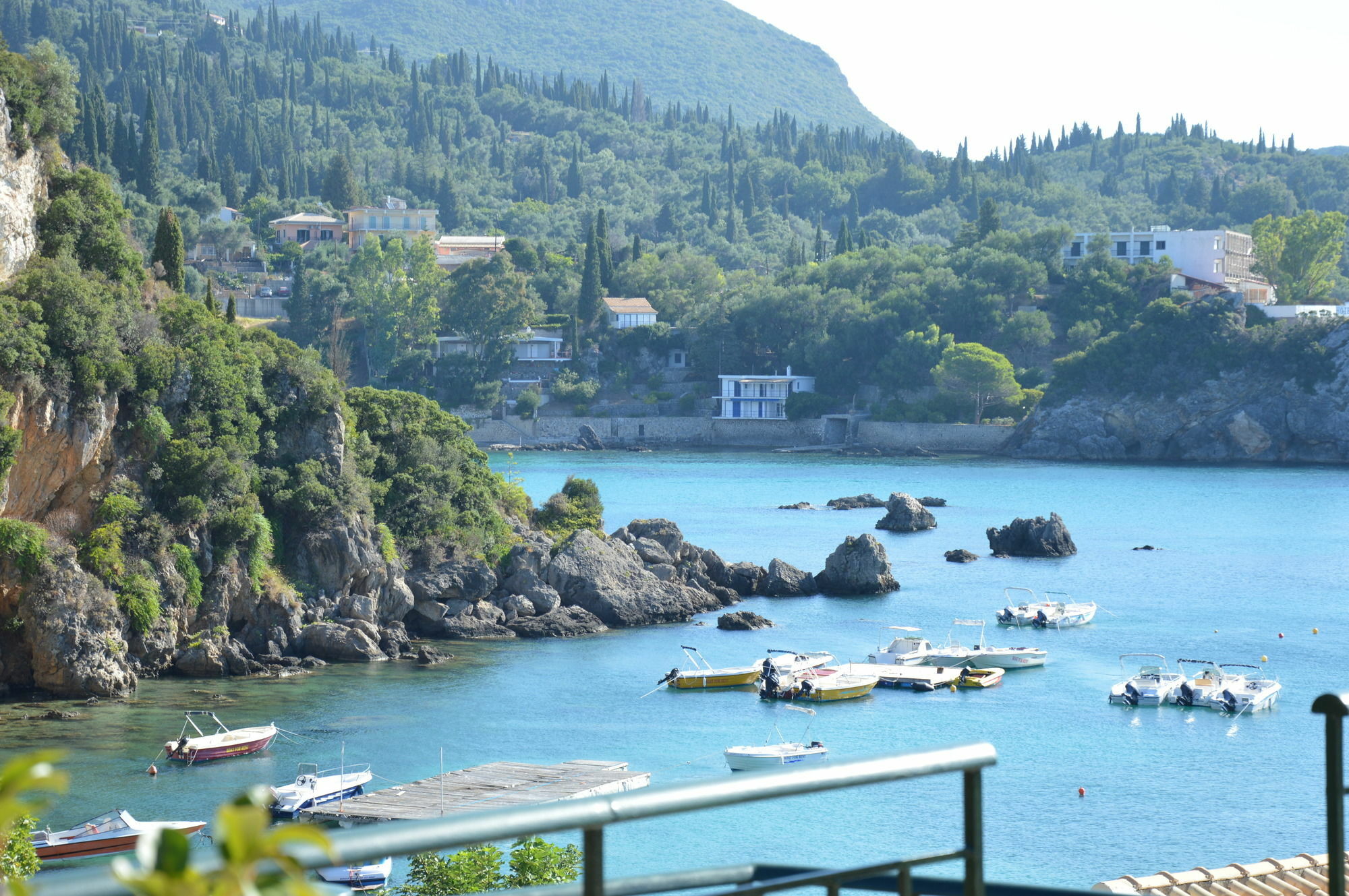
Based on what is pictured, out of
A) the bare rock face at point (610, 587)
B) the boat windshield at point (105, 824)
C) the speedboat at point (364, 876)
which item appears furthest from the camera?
the bare rock face at point (610, 587)

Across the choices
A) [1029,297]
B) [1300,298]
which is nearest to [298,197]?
[1029,297]

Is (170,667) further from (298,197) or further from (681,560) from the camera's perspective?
(298,197)

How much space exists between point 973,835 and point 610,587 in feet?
120

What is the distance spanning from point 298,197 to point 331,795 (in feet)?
368

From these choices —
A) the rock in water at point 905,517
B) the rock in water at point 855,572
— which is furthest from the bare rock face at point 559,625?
the rock in water at point 905,517

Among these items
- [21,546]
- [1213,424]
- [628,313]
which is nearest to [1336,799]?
[21,546]

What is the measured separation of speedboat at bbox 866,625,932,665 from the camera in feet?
117

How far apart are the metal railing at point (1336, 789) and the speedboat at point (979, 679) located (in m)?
31.5

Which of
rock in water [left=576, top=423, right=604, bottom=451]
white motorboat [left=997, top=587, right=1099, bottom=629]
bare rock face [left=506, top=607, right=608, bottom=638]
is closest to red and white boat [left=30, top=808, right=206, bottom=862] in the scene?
bare rock face [left=506, top=607, right=608, bottom=638]

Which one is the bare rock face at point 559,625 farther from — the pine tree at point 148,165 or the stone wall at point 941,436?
the pine tree at point 148,165

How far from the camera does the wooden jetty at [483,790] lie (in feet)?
69.8

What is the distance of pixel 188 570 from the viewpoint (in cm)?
2978

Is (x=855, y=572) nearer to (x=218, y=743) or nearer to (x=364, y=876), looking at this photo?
(x=218, y=743)

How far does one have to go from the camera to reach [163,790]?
22.8 meters
